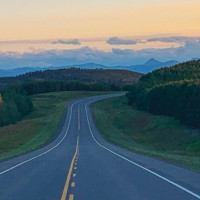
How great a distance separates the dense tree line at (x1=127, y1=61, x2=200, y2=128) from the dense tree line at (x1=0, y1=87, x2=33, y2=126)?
2174 centimetres

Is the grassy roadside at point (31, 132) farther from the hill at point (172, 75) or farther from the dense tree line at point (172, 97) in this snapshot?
the hill at point (172, 75)

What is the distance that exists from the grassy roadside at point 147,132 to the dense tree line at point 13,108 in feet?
48.3

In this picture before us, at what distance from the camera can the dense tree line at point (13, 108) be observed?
89625 mm

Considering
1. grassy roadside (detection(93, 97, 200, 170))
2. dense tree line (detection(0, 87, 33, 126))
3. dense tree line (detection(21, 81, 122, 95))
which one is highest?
dense tree line (detection(21, 81, 122, 95))

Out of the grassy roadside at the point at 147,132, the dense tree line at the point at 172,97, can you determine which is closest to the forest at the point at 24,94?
the grassy roadside at the point at 147,132

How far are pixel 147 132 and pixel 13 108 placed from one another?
36.8 meters

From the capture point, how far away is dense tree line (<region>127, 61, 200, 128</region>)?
63547 millimetres

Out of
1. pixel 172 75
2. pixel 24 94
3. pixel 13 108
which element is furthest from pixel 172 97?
pixel 24 94

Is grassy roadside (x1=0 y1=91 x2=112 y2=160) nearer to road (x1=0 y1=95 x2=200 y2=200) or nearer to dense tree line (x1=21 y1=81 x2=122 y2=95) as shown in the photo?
road (x1=0 y1=95 x2=200 y2=200)

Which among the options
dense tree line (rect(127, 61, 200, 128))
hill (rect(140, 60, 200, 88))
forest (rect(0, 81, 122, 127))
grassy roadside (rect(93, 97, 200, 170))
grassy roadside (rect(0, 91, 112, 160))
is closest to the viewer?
grassy roadside (rect(93, 97, 200, 170))

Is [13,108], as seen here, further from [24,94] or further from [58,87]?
[58,87]

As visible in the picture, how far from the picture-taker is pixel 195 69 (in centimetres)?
12838

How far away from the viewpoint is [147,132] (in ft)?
215

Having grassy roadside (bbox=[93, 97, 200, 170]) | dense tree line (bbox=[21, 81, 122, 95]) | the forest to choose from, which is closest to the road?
grassy roadside (bbox=[93, 97, 200, 170])
